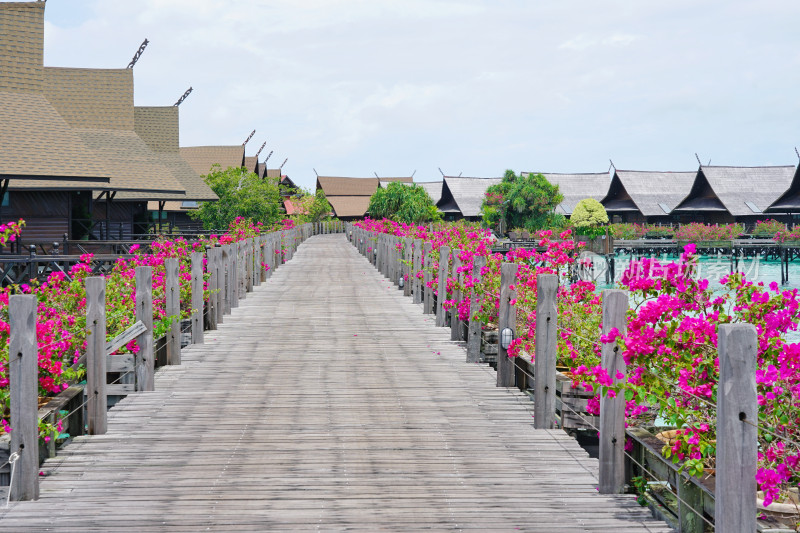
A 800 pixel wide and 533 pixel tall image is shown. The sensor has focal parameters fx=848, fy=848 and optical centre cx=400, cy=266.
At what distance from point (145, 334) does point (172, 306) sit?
184cm

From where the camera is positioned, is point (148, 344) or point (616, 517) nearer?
point (616, 517)

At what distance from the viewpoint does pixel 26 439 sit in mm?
5844

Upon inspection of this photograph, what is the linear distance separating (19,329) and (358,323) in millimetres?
10309

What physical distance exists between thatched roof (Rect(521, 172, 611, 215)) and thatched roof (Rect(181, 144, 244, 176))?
3291cm

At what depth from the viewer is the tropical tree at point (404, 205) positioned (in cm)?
6856

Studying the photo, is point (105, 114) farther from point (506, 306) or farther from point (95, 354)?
point (95, 354)

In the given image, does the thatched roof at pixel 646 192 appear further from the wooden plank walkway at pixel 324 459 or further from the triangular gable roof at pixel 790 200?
the wooden plank walkway at pixel 324 459

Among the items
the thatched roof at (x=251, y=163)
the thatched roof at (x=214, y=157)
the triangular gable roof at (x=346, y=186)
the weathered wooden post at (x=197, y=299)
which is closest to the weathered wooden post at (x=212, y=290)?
the weathered wooden post at (x=197, y=299)

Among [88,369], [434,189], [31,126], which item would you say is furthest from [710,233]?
[88,369]

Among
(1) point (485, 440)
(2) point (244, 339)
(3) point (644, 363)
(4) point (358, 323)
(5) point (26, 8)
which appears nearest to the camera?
(3) point (644, 363)

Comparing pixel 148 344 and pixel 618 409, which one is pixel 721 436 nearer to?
pixel 618 409

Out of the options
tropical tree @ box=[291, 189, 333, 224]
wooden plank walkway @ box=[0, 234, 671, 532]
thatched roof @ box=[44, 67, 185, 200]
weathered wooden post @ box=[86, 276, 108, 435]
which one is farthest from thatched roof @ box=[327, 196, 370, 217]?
weathered wooden post @ box=[86, 276, 108, 435]

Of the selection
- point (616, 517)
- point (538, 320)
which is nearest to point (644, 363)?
point (616, 517)

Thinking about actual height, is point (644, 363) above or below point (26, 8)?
below
